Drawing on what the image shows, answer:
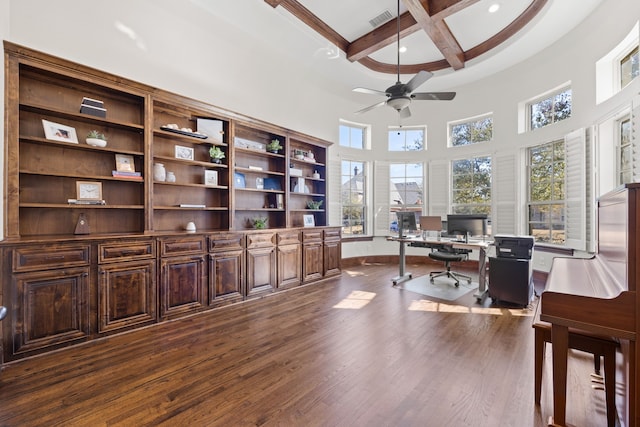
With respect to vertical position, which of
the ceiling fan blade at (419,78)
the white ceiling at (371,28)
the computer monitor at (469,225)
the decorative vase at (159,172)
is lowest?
the computer monitor at (469,225)

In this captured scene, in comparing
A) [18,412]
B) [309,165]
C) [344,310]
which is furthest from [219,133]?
[18,412]

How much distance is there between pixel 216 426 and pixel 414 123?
251 inches

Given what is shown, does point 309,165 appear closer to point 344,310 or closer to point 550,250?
point 344,310

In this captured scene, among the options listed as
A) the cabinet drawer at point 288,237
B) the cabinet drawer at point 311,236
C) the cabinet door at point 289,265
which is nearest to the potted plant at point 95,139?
the cabinet drawer at point 288,237

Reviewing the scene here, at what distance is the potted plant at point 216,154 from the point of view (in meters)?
3.65

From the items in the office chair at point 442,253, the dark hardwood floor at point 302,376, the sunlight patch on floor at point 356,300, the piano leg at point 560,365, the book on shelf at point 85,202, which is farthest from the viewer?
the office chair at point 442,253

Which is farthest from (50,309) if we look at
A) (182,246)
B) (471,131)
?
(471,131)

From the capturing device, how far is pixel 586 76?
383cm

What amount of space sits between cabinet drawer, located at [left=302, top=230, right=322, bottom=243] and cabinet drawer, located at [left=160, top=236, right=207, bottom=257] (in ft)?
5.46

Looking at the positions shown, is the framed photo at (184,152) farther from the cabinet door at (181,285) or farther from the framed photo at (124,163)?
the cabinet door at (181,285)

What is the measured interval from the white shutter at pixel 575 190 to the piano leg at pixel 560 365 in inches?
134

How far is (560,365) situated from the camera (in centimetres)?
140

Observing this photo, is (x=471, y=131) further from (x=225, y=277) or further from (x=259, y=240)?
(x=225, y=277)

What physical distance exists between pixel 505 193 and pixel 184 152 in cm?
557
